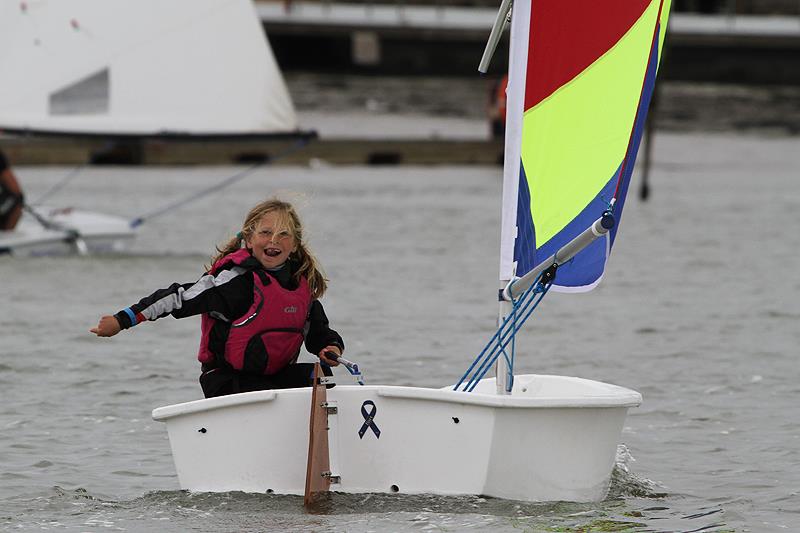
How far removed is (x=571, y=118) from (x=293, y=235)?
3.77 ft

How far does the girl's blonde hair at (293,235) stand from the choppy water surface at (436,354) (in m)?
0.15

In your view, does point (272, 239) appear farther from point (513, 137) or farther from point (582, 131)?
point (582, 131)

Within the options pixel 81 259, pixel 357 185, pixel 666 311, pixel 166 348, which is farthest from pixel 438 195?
pixel 166 348

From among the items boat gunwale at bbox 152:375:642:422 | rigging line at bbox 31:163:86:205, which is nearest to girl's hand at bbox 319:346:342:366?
boat gunwale at bbox 152:375:642:422

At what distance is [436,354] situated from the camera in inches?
423

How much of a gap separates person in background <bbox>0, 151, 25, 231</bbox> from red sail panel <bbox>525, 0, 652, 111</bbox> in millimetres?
8580

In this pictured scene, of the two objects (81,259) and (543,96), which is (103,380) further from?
(81,259)

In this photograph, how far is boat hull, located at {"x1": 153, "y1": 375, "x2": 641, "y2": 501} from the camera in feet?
19.6

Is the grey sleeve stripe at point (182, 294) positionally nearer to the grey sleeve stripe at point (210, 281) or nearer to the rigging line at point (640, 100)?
the grey sleeve stripe at point (210, 281)

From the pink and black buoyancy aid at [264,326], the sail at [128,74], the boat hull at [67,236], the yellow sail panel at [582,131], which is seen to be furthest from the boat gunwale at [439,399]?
the sail at [128,74]

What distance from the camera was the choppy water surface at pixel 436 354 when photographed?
6469 mm

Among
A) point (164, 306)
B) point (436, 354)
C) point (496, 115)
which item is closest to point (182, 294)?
point (164, 306)

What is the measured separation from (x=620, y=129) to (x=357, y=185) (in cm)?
1857

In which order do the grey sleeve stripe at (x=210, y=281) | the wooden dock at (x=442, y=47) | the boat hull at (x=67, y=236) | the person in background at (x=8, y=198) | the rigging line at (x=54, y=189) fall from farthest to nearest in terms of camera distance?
the wooden dock at (x=442, y=47), the rigging line at (x=54, y=189), the boat hull at (x=67, y=236), the person in background at (x=8, y=198), the grey sleeve stripe at (x=210, y=281)
